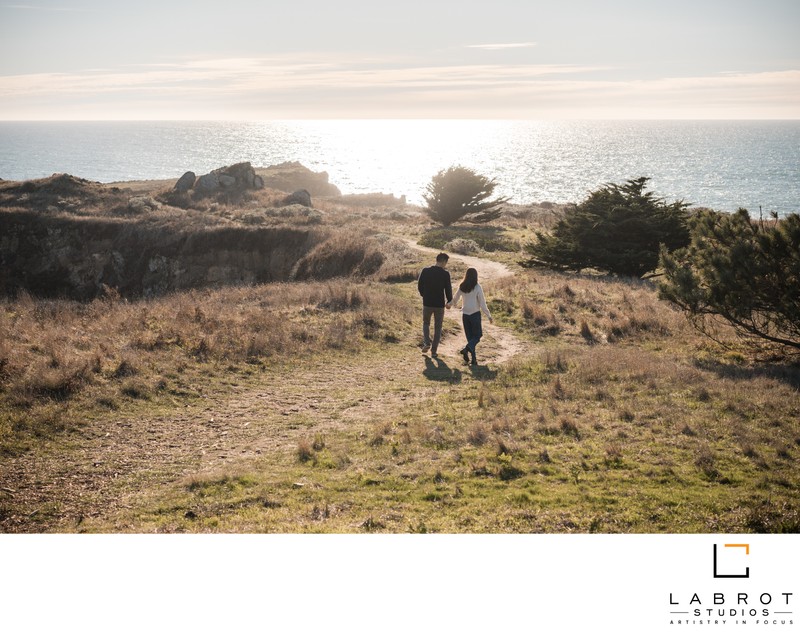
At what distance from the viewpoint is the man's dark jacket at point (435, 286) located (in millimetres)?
14461

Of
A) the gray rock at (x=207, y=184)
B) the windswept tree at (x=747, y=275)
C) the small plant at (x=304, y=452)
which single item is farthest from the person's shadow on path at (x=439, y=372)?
the gray rock at (x=207, y=184)

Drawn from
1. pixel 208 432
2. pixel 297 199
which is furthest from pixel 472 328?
pixel 297 199

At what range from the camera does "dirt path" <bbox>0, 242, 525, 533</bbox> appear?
7501 mm

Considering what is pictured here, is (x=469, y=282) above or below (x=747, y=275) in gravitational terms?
below

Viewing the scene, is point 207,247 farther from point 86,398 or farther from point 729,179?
point 729,179

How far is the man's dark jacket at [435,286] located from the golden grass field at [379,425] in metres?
1.45

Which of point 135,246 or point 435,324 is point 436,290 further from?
point 135,246

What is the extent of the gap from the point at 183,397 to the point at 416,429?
15.5 ft

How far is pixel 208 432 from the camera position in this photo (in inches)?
400

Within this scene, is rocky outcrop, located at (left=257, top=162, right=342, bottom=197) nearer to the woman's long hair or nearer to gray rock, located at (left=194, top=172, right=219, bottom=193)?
gray rock, located at (left=194, top=172, right=219, bottom=193)

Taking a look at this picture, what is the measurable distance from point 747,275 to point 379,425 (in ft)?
27.0

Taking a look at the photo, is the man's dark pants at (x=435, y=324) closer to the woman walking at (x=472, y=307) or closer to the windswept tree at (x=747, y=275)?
the woman walking at (x=472, y=307)

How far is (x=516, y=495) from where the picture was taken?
24.3 ft
